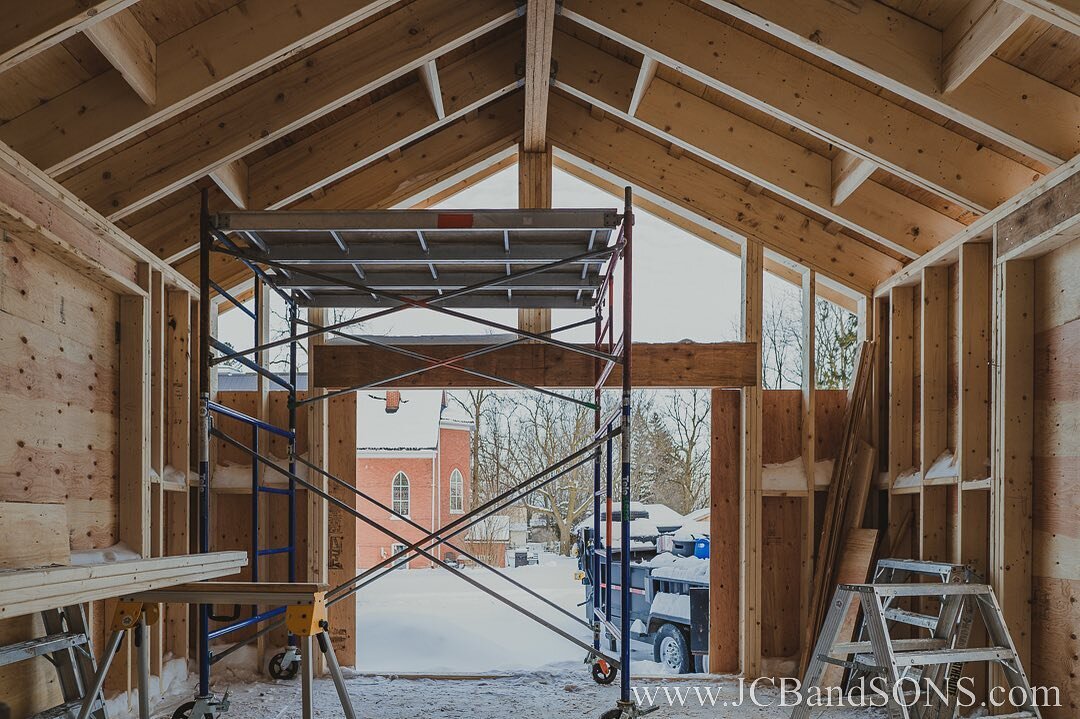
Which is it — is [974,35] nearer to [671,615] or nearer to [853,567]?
[853,567]

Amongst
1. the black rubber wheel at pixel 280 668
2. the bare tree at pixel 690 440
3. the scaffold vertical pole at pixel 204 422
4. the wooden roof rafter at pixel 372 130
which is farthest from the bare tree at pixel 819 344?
the bare tree at pixel 690 440

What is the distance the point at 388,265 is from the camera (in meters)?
5.05

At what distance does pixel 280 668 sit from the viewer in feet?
18.6

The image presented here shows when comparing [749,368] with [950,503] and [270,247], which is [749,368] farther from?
[270,247]

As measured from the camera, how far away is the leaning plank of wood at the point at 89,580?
2109mm

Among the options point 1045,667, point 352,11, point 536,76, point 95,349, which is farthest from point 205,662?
point 1045,667

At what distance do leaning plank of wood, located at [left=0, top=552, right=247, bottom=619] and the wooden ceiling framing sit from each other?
6.04 feet

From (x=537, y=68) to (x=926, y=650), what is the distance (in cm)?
361

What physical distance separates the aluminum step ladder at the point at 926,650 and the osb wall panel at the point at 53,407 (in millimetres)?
3440

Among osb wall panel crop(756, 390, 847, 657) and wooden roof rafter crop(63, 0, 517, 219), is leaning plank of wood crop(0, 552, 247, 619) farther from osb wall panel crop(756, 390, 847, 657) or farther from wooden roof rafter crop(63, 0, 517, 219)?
osb wall panel crop(756, 390, 847, 657)

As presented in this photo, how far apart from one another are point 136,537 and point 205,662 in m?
0.76

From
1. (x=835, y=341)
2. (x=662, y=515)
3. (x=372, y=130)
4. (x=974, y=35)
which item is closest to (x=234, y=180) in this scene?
(x=372, y=130)

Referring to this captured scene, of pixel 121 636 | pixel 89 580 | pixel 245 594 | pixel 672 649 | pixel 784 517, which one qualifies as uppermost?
pixel 89 580

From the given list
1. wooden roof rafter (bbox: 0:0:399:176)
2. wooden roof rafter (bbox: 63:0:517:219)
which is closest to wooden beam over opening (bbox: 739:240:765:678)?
wooden roof rafter (bbox: 63:0:517:219)
